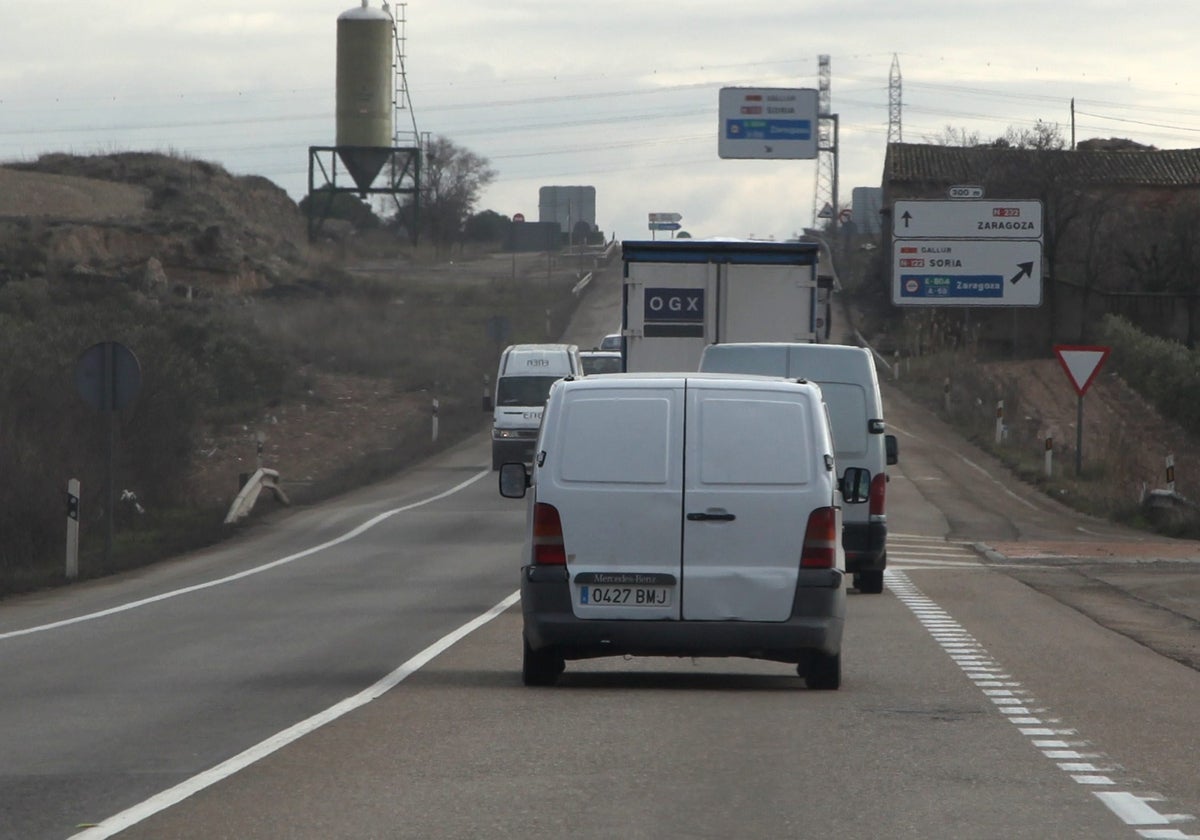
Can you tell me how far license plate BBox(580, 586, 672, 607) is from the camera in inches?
422

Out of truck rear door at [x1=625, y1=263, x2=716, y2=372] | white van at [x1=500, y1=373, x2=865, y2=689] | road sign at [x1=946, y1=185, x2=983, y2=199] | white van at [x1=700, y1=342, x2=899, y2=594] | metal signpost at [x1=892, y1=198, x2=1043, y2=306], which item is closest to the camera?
white van at [x1=500, y1=373, x2=865, y2=689]

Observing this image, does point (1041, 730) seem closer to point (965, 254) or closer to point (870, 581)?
point (870, 581)

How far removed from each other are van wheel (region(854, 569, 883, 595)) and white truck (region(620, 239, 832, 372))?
15.4 ft

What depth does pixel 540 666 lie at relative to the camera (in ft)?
36.7

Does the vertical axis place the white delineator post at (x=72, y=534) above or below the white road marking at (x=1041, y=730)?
below

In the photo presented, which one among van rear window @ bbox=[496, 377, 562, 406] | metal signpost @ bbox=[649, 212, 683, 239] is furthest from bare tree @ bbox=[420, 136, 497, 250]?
van rear window @ bbox=[496, 377, 562, 406]

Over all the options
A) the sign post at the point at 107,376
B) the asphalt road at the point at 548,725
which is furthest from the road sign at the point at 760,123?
the asphalt road at the point at 548,725

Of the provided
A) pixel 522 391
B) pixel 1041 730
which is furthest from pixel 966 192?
pixel 1041 730

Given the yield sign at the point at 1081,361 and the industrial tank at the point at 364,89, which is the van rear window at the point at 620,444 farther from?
the industrial tank at the point at 364,89

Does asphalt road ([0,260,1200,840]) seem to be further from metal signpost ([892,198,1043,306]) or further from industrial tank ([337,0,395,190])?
industrial tank ([337,0,395,190])

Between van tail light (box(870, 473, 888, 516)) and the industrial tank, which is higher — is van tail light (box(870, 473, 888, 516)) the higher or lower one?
the lower one

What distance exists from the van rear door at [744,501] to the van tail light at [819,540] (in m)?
0.04

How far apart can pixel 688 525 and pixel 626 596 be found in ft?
1.81

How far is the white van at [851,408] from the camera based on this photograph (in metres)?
18.2
